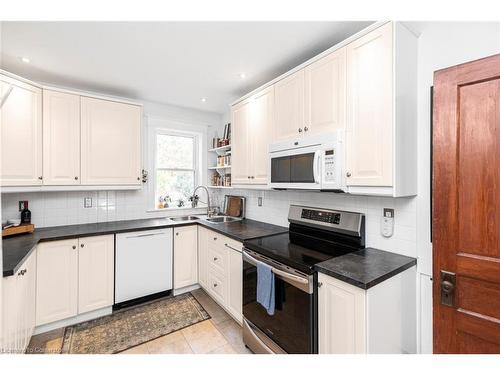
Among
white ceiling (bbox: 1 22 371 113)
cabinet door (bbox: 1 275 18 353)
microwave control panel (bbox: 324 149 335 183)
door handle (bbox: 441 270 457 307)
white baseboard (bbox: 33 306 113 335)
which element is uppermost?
white ceiling (bbox: 1 22 371 113)

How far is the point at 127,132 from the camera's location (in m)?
2.80

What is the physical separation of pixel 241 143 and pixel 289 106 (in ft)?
2.74

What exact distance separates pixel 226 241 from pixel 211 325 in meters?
0.83

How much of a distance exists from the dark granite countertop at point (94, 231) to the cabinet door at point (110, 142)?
1.67ft

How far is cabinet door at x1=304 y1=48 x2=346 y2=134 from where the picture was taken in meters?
1.70

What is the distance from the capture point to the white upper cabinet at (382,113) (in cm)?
145

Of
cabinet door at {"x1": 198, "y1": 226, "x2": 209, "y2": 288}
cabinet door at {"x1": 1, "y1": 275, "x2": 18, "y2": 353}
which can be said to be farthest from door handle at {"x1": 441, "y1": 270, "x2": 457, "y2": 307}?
cabinet door at {"x1": 1, "y1": 275, "x2": 18, "y2": 353}

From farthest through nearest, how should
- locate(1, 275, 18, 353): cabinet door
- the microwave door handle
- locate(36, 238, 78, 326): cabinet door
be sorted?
locate(36, 238, 78, 326): cabinet door < the microwave door handle < locate(1, 275, 18, 353): cabinet door

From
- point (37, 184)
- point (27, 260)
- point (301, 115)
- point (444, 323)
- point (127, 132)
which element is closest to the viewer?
point (444, 323)

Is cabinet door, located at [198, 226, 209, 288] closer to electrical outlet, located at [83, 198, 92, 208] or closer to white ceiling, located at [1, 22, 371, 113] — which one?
electrical outlet, located at [83, 198, 92, 208]

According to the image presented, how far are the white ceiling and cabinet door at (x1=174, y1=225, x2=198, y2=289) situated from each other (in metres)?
1.75
